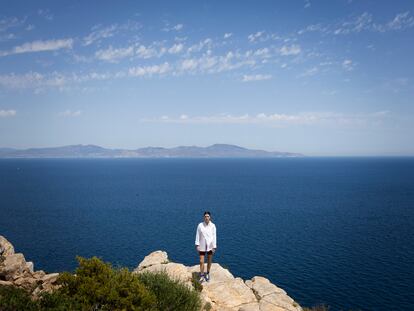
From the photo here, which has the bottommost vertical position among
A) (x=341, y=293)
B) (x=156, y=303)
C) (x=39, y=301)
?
(x=341, y=293)

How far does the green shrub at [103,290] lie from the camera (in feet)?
33.6

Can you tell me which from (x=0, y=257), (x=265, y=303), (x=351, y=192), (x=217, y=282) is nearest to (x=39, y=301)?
(x=217, y=282)

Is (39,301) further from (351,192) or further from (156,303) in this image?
(351,192)

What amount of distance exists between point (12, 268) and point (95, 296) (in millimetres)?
10108

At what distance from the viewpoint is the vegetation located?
9359 mm

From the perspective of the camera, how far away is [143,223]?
65.6 metres

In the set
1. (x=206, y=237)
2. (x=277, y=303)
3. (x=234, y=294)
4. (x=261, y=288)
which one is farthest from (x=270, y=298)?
(x=206, y=237)

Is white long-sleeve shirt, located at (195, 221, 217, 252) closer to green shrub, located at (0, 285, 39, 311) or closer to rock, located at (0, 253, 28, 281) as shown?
green shrub, located at (0, 285, 39, 311)

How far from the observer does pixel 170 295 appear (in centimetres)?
1212

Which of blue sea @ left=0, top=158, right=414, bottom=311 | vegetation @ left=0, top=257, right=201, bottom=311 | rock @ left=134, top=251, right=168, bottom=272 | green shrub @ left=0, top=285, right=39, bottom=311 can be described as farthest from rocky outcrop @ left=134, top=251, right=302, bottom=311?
blue sea @ left=0, top=158, right=414, bottom=311

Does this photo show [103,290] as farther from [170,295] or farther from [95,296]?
[170,295]

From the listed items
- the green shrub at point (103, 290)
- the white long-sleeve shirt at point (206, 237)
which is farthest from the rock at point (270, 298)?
the green shrub at point (103, 290)

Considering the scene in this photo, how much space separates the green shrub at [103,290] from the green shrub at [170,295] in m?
0.81

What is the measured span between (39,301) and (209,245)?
8.06 meters
